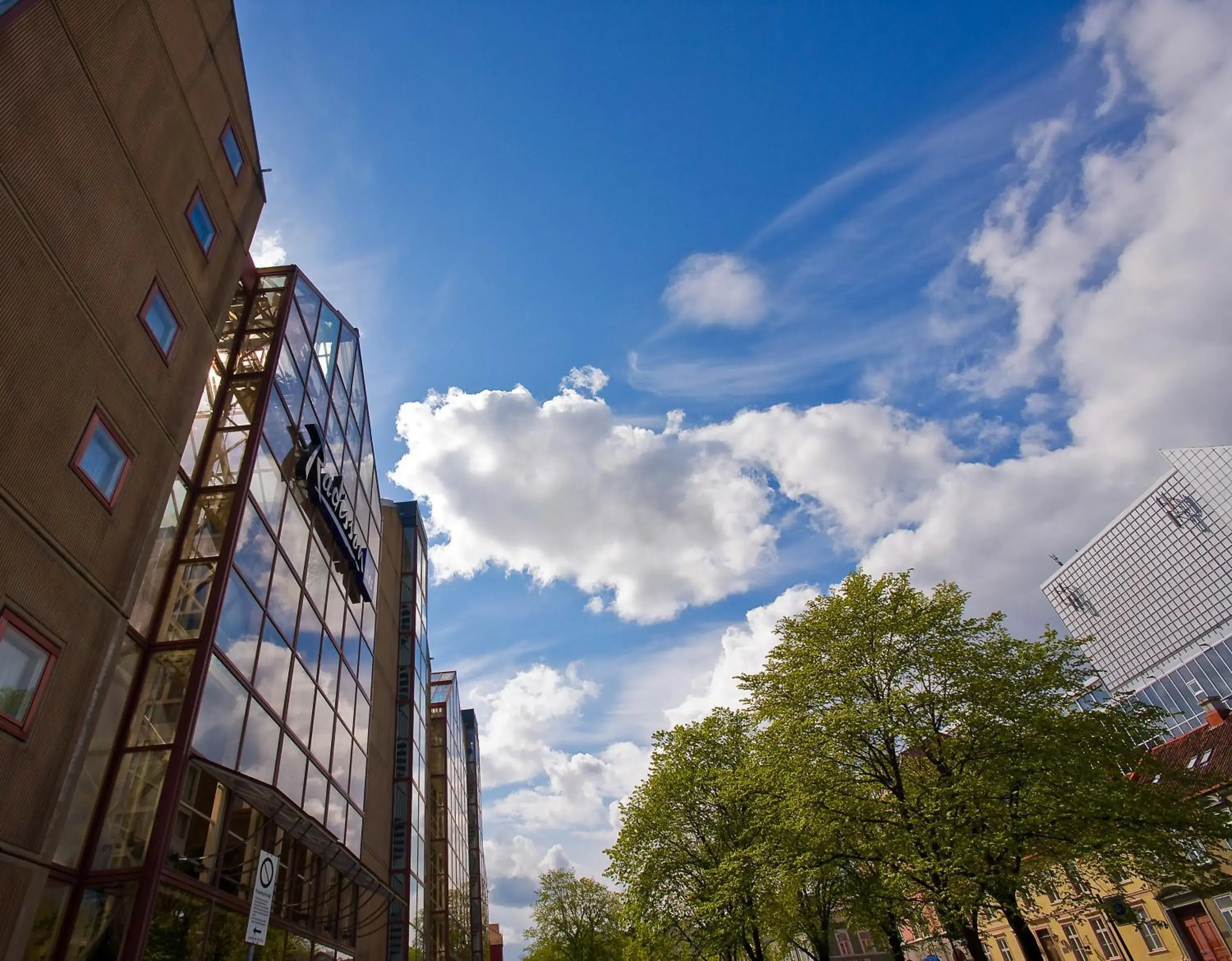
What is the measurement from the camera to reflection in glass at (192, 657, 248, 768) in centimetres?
1238

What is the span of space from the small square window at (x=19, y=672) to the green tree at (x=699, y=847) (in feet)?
72.3

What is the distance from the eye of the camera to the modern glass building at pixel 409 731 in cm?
2786

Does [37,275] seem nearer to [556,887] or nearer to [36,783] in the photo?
[36,783]

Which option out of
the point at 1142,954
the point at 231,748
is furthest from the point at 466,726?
the point at 231,748

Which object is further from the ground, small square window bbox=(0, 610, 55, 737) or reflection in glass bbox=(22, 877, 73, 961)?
small square window bbox=(0, 610, 55, 737)

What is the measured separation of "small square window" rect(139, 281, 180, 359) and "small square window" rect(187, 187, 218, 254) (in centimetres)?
199

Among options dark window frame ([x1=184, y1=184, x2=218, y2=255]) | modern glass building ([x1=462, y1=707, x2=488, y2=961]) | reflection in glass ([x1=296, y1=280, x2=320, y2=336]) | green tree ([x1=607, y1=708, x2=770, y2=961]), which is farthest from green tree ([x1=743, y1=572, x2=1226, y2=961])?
modern glass building ([x1=462, y1=707, x2=488, y2=961])

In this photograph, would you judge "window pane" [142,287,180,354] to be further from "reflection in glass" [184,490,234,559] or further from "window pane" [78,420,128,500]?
"reflection in glass" [184,490,234,559]

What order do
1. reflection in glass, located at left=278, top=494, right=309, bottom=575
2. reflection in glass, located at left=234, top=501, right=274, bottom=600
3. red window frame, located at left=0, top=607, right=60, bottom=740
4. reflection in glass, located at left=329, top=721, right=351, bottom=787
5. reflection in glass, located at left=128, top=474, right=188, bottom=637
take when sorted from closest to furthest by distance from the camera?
red window frame, located at left=0, top=607, right=60, bottom=740, reflection in glass, located at left=128, top=474, right=188, bottom=637, reflection in glass, located at left=234, top=501, right=274, bottom=600, reflection in glass, located at left=278, top=494, right=309, bottom=575, reflection in glass, located at left=329, top=721, right=351, bottom=787

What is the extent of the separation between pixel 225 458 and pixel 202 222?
16.0 feet

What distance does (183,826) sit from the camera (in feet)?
38.7

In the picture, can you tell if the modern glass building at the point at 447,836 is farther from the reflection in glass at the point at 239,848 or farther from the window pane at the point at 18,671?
the window pane at the point at 18,671

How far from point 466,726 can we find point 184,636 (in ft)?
205

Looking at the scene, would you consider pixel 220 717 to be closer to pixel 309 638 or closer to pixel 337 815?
pixel 309 638
